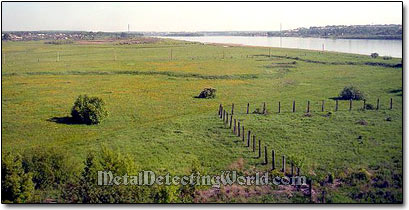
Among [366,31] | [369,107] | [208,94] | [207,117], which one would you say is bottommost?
[207,117]

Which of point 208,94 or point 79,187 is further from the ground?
point 208,94

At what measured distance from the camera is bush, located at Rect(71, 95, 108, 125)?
24.8m

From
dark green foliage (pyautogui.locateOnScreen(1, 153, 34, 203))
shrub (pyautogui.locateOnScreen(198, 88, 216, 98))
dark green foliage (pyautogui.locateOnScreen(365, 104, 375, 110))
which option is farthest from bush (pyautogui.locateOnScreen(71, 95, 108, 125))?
dark green foliage (pyautogui.locateOnScreen(365, 104, 375, 110))

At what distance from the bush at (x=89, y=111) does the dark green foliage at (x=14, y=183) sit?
902 cm

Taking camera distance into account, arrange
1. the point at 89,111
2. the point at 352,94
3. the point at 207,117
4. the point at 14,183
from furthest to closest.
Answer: the point at 352,94 < the point at 207,117 < the point at 89,111 < the point at 14,183

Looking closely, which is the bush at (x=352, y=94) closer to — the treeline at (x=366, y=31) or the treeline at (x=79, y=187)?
the treeline at (x=366, y=31)

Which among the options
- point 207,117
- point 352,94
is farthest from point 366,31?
point 207,117

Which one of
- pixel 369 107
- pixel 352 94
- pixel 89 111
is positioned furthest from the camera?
pixel 352 94

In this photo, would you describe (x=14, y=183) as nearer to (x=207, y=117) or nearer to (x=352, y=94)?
(x=207, y=117)

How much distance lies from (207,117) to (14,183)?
13.8 m

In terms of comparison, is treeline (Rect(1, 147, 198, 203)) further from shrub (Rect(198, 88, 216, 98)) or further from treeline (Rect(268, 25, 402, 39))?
shrub (Rect(198, 88, 216, 98))

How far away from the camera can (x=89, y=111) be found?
24828mm

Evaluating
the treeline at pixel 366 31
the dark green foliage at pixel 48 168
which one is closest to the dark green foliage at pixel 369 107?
the treeline at pixel 366 31

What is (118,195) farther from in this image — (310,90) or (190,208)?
(310,90)
